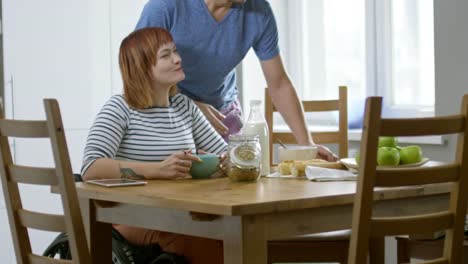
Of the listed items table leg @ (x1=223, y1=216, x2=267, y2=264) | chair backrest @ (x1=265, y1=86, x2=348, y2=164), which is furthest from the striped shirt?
chair backrest @ (x1=265, y1=86, x2=348, y2=164)

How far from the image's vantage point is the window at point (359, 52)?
4211mm

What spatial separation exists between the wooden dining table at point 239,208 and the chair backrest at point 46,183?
133 mm

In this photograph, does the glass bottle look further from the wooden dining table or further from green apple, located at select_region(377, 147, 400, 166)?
green apple, located at select_region(377, 147, 400, 166)

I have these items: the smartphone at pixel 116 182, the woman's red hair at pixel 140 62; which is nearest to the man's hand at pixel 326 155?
the woman's red hair at pixel 140 62

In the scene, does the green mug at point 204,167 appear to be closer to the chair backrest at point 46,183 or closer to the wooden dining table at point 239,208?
the wooden dining table at point 239,208

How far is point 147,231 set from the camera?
2.48 m

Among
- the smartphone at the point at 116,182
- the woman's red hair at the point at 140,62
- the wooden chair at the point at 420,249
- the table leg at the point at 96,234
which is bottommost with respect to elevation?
the wooden chair at the point at 420,249

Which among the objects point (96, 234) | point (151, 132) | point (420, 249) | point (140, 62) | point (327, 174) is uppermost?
point (140, 62)

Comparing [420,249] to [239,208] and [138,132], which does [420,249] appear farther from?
[239,208]

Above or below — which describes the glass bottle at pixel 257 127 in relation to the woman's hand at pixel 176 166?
above

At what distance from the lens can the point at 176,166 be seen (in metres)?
2.38

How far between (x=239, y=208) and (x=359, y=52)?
289 centimetres

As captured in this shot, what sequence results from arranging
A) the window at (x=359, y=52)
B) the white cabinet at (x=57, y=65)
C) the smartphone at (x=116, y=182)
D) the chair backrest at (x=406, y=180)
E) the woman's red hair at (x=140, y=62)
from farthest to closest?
the window at (x=359, y=52)
the white cabinet at (x=57, y=65)
the woman's red hair at (x=140, y=62)
the smartphone at (x=116, y=182)
the chair backrest at (x=406, y=180)

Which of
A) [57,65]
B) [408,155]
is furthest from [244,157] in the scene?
[57,65]
